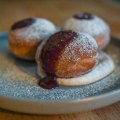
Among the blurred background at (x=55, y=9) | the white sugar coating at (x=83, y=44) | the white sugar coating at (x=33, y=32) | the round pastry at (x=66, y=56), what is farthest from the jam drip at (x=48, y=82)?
the blurred background at (x=55, y=9)

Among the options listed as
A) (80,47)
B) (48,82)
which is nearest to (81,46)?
(80,47)

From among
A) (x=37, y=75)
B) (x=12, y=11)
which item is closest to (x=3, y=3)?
(x=12, y=11)

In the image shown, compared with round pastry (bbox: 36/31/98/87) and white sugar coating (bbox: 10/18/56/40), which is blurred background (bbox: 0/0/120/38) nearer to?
white sugar coating (bbox: 10/18/56/40)

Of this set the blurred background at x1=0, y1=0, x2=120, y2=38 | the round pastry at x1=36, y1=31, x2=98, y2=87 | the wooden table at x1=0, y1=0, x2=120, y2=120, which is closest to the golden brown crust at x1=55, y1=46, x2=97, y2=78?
the round pastry at x1=36, y1=31, x2=98, y2=87

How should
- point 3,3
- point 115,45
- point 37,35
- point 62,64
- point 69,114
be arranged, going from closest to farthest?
point 69,114, point 62,64, point 37,35, point 115,45, point 3,3

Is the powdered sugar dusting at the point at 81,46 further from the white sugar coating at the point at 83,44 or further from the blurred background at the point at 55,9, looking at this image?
the blurred background at the point at 55,9

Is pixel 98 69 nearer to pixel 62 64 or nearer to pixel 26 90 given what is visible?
pixel 62 64

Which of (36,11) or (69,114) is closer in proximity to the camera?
(69,114)
